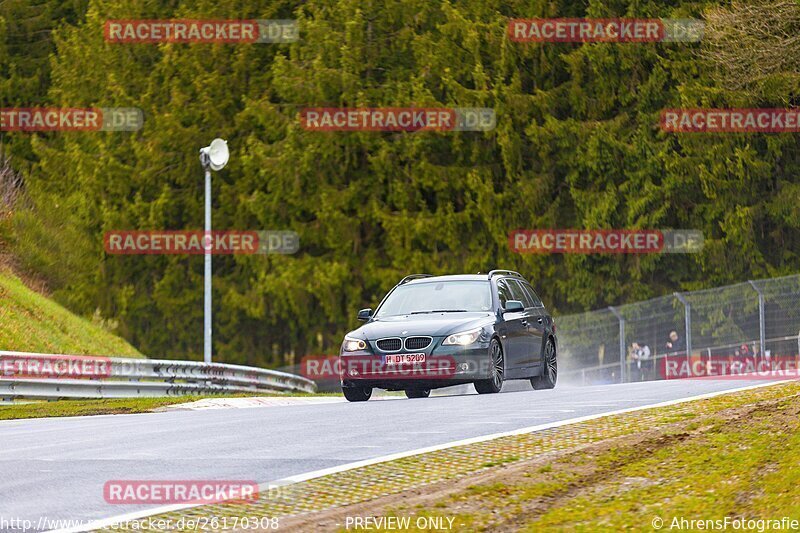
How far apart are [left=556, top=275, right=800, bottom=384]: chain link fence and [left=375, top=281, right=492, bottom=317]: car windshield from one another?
→ 419 inches

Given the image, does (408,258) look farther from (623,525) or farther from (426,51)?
(623,525)

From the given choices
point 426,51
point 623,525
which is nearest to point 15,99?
point 426,51

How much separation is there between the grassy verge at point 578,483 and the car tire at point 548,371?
30.5ft

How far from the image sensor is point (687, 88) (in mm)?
41719

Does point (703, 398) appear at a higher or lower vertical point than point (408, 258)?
lower

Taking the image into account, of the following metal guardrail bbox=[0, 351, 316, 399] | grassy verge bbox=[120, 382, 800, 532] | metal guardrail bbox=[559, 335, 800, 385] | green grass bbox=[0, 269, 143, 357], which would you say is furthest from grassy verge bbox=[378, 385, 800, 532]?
green grass bbox=[0, 269, 143, 357]

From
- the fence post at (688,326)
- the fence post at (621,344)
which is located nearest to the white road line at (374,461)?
the fence post at (688,326)

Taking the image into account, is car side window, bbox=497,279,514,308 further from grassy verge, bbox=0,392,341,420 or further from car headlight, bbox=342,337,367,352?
grassy verge, bbox=0,392,341,420

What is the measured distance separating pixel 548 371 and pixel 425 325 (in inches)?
140

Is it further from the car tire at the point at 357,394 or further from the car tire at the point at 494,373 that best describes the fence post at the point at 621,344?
the car tire at the point at 357,394

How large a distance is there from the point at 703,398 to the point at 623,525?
25.3ft

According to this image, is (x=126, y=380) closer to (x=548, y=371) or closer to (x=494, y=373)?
(x=548, y=371)

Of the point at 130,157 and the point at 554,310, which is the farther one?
the point at 130,157

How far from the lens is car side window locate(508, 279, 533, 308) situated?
2206cm
